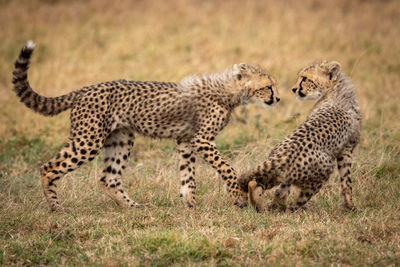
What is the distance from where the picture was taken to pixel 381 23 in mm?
13195

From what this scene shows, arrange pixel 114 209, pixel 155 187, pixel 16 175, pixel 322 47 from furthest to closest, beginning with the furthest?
pixel 322 47, pixel 16 175, pixel 155 187, pixel 114 209

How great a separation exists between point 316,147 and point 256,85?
3.02 ft

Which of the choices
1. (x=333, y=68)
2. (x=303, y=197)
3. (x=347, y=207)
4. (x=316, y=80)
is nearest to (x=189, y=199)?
(x=303, y=197)

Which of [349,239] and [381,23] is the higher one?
[381,23]

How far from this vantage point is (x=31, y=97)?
514cm

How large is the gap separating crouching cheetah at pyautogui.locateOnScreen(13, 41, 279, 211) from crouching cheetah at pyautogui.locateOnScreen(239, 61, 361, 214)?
33 cm

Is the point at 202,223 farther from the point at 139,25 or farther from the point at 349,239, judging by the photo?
the point at 139,25

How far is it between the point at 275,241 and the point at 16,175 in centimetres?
327

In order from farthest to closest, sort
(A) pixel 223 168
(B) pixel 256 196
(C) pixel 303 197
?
(A) pixel 223 168 → (C) pixel 303 197 → (B) pixel 256 196

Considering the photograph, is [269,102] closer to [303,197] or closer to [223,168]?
[223,168]

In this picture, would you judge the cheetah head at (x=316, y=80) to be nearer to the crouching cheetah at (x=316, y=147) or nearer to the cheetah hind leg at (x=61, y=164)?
the crouching cheetah at (x=316, y=147)

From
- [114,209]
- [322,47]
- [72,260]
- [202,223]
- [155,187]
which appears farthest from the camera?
[322,47]

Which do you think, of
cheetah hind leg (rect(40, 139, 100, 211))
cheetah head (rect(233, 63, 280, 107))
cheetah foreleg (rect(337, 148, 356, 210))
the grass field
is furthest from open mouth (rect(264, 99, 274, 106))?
cheetah hind leg (rect(40, 139, 100, 211))

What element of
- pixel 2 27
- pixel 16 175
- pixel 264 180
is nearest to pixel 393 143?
pixel 264 180
